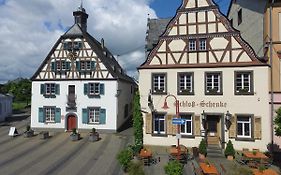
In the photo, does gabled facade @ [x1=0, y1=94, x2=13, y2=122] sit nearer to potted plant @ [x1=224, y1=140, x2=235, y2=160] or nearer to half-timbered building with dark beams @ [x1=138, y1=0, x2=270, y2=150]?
half-timbered building with dark beams @ [x1=138, y1=0, x2=270, y2=150]

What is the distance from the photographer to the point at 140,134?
21.0 m

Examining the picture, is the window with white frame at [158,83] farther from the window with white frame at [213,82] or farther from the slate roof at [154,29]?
the slate roof at [154,29]

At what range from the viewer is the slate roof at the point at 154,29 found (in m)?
25.8

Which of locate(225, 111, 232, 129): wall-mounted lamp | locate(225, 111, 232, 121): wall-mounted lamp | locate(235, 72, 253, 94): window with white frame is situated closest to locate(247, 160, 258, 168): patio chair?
locate(225, 111, 232, 129): wall-mounted lamp

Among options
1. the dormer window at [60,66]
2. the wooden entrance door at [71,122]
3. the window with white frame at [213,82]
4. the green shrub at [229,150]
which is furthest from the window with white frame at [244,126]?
the dormer window at [60,66]

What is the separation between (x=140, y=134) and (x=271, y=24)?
1335 centimetres

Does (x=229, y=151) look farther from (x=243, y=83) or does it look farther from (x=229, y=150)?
(x=243, y=83)

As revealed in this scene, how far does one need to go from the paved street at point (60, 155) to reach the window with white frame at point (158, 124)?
363 cm

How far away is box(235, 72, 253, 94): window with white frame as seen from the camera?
20.2m

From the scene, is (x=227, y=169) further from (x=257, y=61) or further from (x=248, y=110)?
(x=257, y=61)

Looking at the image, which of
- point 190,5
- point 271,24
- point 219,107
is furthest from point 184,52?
point 271,24

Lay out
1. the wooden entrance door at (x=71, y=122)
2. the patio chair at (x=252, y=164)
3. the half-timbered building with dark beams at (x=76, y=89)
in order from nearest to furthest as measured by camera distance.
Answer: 1. the patio chair at (x=252, y=164)
2. the half-timbered building with dark beams at (x=76, y=89)
3. the wooden entrance door at (x=71, y=122)

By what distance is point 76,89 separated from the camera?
1174 inches

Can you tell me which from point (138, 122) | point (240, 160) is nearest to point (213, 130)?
point (240, 160)
